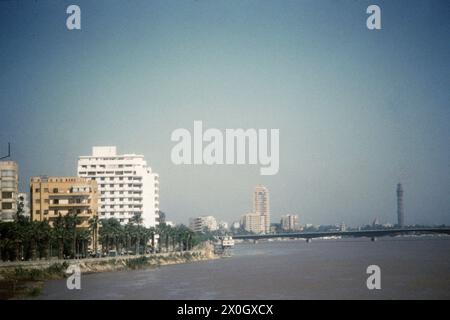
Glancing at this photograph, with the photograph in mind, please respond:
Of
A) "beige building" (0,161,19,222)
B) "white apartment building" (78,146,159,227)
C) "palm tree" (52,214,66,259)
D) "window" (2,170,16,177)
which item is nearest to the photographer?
"palm tree" (52,214,66,259)

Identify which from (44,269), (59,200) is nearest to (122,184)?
(59,200)

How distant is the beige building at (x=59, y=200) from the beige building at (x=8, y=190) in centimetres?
801

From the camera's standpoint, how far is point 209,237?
559ft

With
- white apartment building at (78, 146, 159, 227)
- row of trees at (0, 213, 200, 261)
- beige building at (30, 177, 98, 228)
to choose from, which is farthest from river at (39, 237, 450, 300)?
white apartment building at (78, 146, 159, 227)

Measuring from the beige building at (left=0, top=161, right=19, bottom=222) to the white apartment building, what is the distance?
3520cm

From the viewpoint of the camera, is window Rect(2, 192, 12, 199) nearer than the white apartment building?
Yes

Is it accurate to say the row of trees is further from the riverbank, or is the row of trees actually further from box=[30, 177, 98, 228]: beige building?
the riverbank

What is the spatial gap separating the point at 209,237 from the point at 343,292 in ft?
422

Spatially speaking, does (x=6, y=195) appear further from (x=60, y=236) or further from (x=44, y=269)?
(x=44, y=269)

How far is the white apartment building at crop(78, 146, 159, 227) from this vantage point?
106500mm

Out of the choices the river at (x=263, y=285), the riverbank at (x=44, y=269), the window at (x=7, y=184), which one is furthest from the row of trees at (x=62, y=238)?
the river at (x=263, y=285)

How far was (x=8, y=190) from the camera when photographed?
68.8 m
